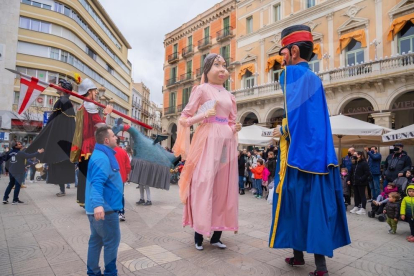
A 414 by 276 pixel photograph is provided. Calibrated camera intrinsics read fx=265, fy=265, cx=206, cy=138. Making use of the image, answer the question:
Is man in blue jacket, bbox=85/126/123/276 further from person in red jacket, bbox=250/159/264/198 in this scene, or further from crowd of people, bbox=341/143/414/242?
person in red jacket, bbox=250/159/264/198

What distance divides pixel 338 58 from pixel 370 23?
0.44m

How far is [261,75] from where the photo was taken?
311cm

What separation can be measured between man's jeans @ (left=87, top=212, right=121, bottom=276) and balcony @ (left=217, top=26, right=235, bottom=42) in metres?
2.07

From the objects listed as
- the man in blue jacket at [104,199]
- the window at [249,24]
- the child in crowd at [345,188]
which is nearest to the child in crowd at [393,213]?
the child in crowd at [345,188]

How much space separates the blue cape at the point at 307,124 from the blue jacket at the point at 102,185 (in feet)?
4.74

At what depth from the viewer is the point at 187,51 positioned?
10.7ft

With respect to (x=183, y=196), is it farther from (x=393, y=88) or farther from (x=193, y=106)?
(x=393, y=88)

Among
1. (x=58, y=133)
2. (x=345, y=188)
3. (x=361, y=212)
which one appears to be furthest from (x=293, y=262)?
(x=345, y=188)

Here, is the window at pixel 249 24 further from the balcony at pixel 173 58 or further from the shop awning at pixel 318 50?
the balcony at pixel 173 58

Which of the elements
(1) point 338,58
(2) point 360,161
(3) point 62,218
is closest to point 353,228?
(2) point 360,161

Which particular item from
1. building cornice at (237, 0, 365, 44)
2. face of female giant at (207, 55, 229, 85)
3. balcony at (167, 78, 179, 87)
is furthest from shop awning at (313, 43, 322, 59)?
balcony at (167, 78, 179, 87)

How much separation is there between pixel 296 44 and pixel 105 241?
232 centimetres

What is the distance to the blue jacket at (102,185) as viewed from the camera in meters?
1.90

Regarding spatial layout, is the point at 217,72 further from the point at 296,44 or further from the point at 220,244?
the point at 220,244
